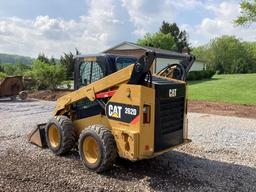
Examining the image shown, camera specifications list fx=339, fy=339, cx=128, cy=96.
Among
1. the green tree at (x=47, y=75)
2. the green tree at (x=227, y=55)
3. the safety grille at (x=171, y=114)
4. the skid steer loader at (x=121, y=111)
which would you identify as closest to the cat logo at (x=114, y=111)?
the skid steer loader at (x=121, y=111)

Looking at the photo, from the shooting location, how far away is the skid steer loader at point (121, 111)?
5.46 m

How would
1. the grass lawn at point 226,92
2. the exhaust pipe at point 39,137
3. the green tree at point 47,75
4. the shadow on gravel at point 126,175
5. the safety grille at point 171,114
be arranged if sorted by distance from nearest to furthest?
the shadow on gravel at point 126,175 < the safety grille at point 171,114 < the exhaust pipe at point 39,137 < the grass lawn at point 226,92 < the green tree at point 47,75

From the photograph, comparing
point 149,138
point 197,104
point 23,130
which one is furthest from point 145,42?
point 149,138

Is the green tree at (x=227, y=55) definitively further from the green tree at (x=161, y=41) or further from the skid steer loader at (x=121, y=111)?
the skid steer loader at (x=121, y=111)

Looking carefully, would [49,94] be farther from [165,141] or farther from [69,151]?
[165,141]

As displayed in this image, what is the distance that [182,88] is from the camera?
20.2 feet

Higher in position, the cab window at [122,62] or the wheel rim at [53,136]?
the cab window at [122,62]

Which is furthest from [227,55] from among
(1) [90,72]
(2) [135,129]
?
(2) [135,129]

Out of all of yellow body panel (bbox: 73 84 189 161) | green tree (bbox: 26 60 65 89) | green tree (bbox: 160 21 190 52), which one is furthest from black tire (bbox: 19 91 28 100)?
green tree (bbox: 160 21 190 52)

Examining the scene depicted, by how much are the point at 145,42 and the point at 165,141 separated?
5580 centimetres

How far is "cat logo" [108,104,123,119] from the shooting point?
579cm

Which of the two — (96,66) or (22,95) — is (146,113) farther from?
(22,95)

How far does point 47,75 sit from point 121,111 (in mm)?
19922

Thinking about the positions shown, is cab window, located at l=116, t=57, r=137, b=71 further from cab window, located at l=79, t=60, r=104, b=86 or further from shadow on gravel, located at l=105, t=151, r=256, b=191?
shadow on gravel, located at l=105, t=151, r=256, b=191
